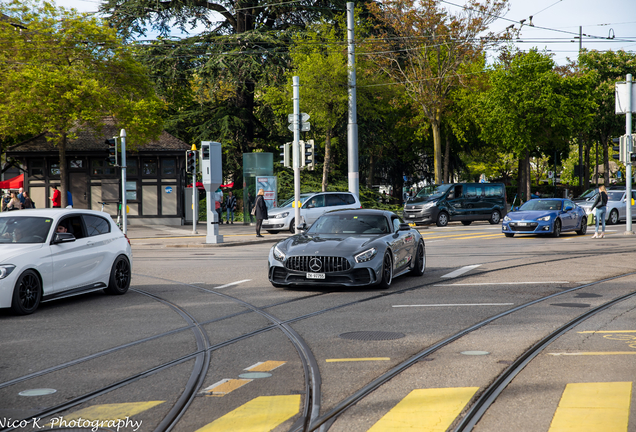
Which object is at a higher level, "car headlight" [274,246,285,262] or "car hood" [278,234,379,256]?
"car hood" [278,234,379,256]

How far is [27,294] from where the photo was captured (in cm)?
937

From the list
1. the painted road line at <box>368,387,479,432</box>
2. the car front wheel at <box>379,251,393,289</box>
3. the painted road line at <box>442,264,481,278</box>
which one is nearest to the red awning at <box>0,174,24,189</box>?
the painted road line at <box>442,264,481,278</box>

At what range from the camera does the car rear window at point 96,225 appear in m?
11.1

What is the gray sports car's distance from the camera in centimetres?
1126

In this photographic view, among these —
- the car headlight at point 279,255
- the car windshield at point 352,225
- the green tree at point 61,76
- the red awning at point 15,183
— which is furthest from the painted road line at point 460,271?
the red awning at point 15,183

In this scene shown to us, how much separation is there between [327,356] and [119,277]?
19.5 ft

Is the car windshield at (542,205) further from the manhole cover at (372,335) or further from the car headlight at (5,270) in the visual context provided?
the car headlight at (5,270)

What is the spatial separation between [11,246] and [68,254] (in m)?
0.88

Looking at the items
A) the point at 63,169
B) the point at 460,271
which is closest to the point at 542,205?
the point at 460,271

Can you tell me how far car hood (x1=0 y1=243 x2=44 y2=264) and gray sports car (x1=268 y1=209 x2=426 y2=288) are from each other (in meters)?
3.74

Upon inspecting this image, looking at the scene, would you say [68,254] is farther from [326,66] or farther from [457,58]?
[457,58]

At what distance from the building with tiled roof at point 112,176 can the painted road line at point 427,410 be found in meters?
32.9

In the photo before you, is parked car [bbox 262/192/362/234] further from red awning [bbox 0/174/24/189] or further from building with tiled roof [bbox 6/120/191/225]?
red awning [bbox 0/174/24/189]

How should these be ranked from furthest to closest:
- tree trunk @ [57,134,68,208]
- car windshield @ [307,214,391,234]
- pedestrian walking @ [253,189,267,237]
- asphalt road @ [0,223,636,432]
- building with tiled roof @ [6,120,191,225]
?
building with tiled roof @ [6,120,191,225] → tree trunk @ [57,134,68,208] → pedestrian walking @ [253,189,267,237] → car windshield @ [307,214,391,234] → asphalt road @ [0,223,636,432]
